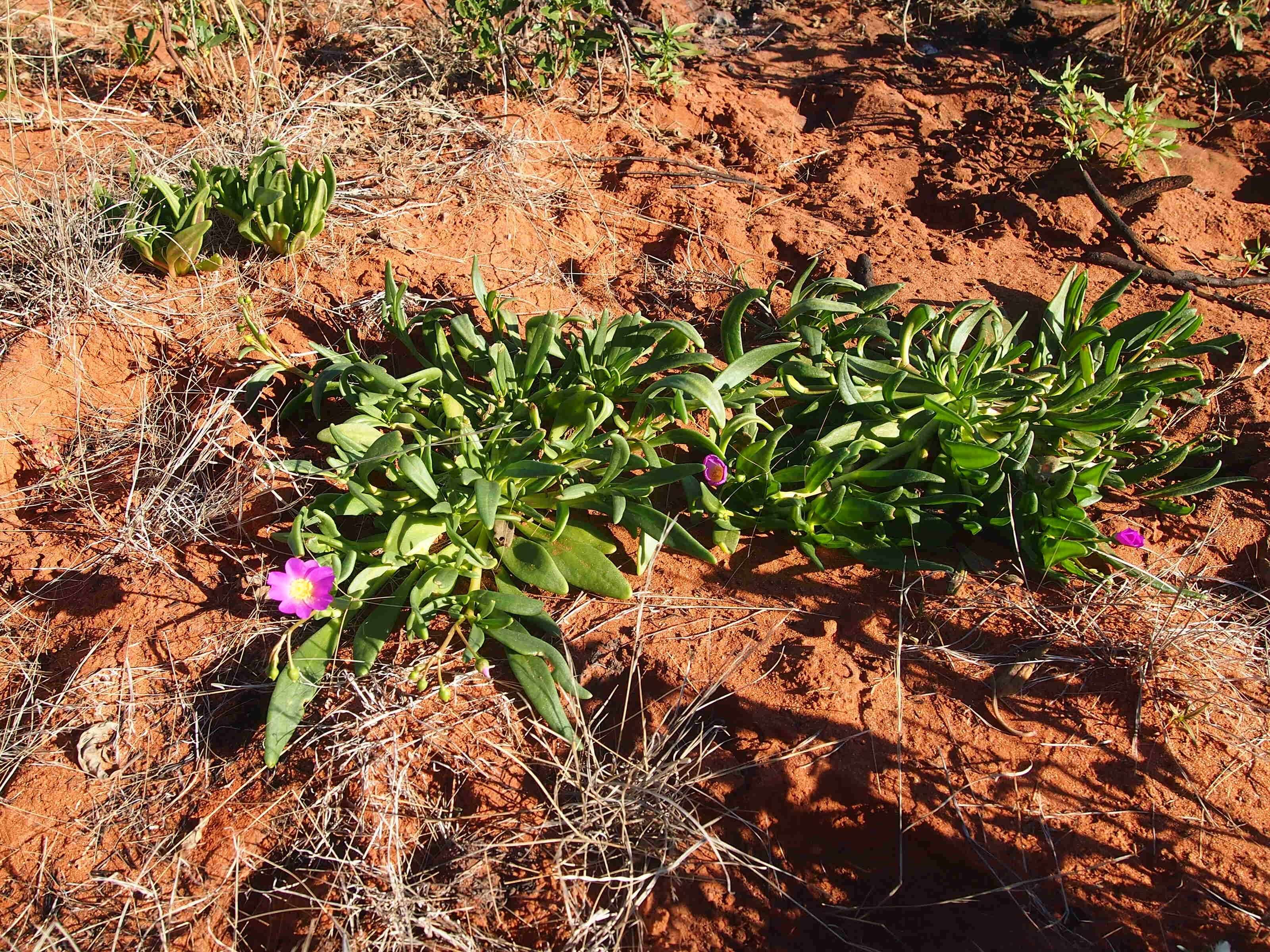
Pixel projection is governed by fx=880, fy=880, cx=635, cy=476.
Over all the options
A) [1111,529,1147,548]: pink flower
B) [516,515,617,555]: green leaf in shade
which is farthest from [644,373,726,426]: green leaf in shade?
[1111,529,1147,548]: pink flower

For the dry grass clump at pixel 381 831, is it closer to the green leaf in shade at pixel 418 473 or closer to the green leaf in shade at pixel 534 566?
A: the green leaf in shade at pixel 534 566

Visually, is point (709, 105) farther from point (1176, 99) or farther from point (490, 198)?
point (1176, 99)

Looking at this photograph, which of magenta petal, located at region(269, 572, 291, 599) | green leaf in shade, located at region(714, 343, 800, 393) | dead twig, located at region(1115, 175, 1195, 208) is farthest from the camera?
dead twig, located at region(1115, 175, 1195, 208)

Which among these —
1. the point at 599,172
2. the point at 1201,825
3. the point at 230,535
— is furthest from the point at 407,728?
the point at 599,172

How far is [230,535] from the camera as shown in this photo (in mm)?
2373

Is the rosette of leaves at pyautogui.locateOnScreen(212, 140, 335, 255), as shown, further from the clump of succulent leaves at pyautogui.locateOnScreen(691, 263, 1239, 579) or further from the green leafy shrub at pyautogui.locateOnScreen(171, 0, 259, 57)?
the clump of succulent leaves at pyautogui.locateOnScreen(691, 263, 1239, 579)

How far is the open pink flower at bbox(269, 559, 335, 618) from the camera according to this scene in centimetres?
194

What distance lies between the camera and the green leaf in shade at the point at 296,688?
1.94 meters

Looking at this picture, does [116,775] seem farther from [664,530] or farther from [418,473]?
[664,530]

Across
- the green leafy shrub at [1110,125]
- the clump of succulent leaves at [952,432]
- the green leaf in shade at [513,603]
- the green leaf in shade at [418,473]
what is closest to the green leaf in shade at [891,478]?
the clump of succulent leaves at [952,432]

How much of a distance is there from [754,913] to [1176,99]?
159 inches

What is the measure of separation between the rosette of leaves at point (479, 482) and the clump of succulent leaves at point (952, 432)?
28 cm

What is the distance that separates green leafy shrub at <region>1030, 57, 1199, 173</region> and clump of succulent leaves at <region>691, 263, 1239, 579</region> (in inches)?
44.8

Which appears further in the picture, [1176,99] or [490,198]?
[1176,99]
